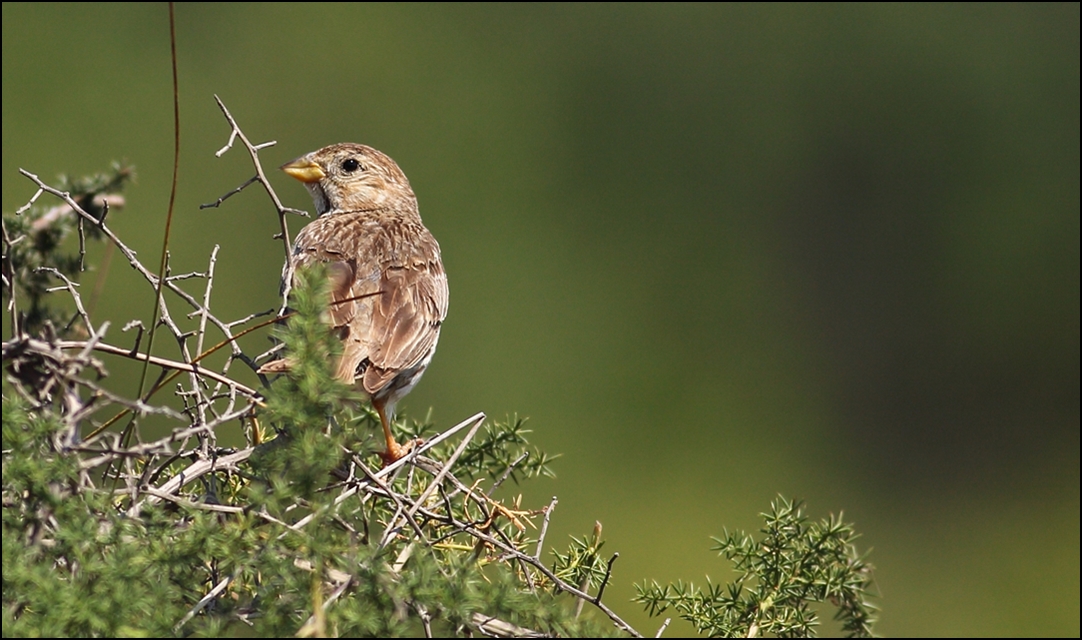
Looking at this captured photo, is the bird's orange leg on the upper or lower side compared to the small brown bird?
lower

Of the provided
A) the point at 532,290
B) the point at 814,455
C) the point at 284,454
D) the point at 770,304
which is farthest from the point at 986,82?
the point at 284,454

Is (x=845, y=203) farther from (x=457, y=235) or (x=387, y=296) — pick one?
(x=387, y=296)

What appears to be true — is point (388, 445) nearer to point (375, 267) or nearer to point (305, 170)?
point (375, 267)

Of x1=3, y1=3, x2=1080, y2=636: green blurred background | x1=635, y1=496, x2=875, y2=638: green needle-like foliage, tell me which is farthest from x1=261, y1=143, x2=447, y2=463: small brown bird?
x1=3, y1=3, x2=1080, y2=636: green blurred background

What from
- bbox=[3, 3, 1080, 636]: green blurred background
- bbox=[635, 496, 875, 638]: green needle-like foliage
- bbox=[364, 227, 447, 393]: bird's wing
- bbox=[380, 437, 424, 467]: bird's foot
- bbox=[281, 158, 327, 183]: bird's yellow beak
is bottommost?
bbox=[635, 496, 875, 638]: green needle-like foliage

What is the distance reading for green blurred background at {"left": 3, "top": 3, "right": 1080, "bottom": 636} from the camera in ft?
55.0

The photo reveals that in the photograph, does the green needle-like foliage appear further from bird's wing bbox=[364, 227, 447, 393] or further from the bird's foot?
bird's wing bbox=[364, 227, 447, 393]

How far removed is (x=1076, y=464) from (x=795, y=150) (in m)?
5.76

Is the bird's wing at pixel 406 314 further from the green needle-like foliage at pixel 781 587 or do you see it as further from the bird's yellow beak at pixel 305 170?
the green needle-like foliage at pixel 781 587

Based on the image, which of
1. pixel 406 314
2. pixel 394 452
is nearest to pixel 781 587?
pixel 394 452

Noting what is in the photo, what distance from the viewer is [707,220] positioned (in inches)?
786

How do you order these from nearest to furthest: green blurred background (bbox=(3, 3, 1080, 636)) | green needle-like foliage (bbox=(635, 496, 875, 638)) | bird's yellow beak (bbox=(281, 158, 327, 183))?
green needle-like foliage (bbox=(635, 496, 875, 638)), bird's yellow beak (bbox=(281, 158, 327, 183)), green blurred background (bbox=(3, 3, 1080, 636))

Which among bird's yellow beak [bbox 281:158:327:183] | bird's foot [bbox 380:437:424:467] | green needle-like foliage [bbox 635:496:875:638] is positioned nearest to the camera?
green needle-like foliage [bbox 635:496:875:638]

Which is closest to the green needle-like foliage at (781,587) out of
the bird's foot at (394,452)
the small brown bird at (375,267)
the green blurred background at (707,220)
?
the bird's foot at (394,452)
